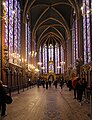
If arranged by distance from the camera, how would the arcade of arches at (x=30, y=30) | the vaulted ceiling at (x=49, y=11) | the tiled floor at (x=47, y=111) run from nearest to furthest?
the tiled floor at (x=47, y=111), the arcade of arches at (x=30, y=30), the vaulted ceiling at (x=49, y=11)

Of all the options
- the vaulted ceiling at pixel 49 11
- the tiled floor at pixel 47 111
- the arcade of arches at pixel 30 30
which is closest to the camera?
the tiled floor at pixel 47 111

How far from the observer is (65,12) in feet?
152

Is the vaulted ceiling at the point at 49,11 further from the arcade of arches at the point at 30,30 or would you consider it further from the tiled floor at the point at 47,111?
the tiled floor at the point at 47,111

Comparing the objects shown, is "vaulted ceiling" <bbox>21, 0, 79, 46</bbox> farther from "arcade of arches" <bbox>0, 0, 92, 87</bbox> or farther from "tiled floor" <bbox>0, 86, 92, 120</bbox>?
"tiled floor" <bbox>0, 86, 92, 120</bbox>

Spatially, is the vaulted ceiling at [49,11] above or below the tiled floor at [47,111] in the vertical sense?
above

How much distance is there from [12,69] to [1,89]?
18.7m

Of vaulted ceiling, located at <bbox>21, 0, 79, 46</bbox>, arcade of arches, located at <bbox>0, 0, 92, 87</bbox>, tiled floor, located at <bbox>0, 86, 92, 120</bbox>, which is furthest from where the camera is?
vaulted ceiling, located at <bbox>21, 0, 79, 46</bbox>

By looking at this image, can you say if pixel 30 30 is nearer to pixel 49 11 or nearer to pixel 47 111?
pixel 49 11

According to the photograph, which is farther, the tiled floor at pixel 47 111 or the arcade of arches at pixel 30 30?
the arcade of arches at pixel 30 30

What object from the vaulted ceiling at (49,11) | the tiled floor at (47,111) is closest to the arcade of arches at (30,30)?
the vaulted ceiling at (49,11)

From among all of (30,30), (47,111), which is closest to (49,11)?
(30,30)

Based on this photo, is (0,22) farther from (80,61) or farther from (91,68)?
(80,61)

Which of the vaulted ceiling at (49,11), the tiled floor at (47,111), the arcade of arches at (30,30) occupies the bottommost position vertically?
the tiled floor at (47,111)

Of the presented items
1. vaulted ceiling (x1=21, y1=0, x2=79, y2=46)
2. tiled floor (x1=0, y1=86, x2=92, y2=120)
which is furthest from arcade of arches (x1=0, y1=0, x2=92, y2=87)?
tiled floor (x1=0, y1=86, x2=92, y2=120)
